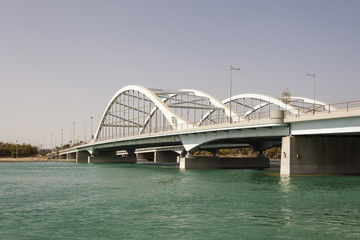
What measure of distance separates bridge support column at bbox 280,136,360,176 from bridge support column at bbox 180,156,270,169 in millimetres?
24773

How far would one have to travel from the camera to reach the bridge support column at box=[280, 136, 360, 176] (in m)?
45.4

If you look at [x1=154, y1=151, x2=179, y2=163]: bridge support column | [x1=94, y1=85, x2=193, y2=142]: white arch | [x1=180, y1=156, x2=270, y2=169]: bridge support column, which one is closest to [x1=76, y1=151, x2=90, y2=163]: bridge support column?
[x1=154, y1=151, x2=179, y2=163]: bridge support column

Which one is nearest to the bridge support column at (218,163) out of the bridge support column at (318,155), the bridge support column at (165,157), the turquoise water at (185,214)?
the bridge support column at (318,155)

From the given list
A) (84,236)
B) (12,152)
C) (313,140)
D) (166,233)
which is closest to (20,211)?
(84,236)

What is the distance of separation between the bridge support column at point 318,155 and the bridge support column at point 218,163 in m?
24.8

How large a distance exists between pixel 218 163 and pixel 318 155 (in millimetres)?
28187

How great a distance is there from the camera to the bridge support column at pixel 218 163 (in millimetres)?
69562

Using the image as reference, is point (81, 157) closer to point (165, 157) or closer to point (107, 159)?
point (107, 159)

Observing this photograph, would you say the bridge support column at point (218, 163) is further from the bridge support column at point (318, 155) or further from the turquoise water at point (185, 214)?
the turquoise water at point (185, 214)

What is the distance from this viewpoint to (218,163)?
73.3m

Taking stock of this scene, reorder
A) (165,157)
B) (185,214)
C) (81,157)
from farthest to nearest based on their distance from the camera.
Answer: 1. (81,157)
2. (165,157)
3. (185,214)

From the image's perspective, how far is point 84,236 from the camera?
1745cm

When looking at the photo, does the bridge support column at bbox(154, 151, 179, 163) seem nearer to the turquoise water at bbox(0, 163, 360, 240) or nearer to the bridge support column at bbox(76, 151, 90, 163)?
the bridge support column at bbox(76, 151, 90, 163)

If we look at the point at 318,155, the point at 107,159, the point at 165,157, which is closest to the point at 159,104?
the point at 318,155
